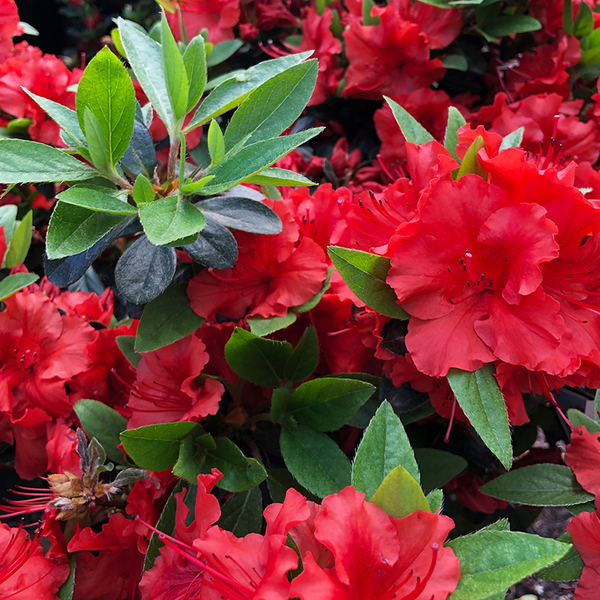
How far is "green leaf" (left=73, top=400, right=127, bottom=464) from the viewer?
0.80 m

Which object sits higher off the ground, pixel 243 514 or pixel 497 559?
pixel 497 559

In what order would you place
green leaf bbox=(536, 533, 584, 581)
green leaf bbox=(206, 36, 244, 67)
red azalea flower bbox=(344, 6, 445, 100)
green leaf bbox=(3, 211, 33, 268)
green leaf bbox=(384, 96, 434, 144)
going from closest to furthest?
1. green leaf bbox=(536, 533, 584, 581)
2. green leaf bbox=(384, 96, 434, 144)
3. green leaf bbox=(3, 211, 33, 268)
4. red azalea flower bbox=(344, 6, 445, 100)
5. green leaf bbox=(206, 36, 244, 67)

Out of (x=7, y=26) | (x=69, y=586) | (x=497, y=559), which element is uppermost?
(x=7, y=26)

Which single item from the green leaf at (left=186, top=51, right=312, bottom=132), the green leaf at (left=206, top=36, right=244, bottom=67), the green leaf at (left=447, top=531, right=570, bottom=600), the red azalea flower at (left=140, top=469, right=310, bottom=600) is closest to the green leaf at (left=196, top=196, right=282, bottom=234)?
the green leaf at (left=186, top=51, right=312, bottom=132)

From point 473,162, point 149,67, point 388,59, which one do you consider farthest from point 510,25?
point 149,67

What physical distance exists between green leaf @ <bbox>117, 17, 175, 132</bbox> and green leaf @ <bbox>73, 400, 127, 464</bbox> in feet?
1.34

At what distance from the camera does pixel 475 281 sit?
65 centimetres

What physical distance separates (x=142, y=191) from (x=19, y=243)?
44cm

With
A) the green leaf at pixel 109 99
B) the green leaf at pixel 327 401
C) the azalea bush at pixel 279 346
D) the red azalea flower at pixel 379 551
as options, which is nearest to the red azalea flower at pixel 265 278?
the azalea bush at pixel 279 346

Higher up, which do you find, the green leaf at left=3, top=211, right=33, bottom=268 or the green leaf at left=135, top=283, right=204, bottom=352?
the green leaf at left=135, top=283, right=204, bottom=352

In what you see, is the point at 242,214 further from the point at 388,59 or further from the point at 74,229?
the point at 388,59

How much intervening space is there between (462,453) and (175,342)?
525mm

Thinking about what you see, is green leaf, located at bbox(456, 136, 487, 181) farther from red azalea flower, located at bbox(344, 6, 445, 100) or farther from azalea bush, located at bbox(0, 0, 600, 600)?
red azalea flower, located at bbox(344, 6, 445, 100)

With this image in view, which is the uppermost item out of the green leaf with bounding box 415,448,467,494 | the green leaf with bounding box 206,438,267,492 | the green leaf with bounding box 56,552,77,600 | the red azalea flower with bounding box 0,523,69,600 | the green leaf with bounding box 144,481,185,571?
the green leaf with bounding box 206,438,267,492
